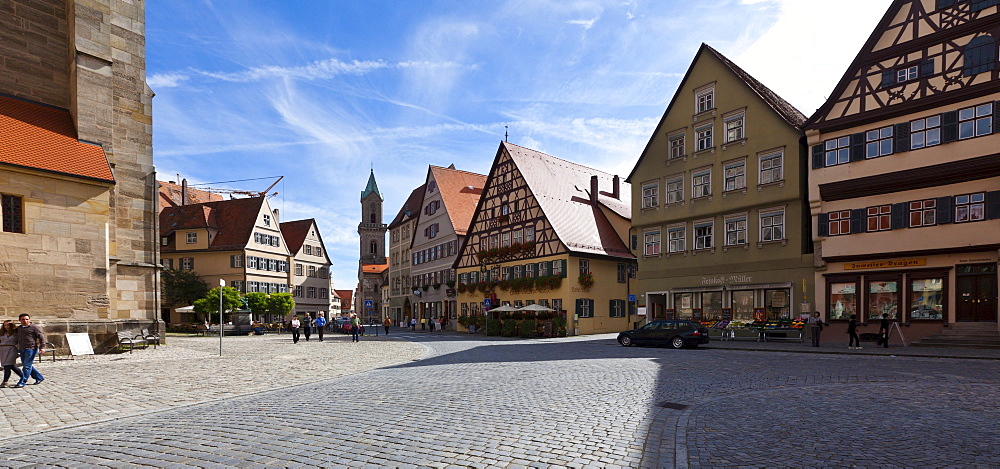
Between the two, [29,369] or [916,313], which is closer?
[29,369]

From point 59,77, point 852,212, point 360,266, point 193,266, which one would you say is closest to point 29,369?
point 59,77

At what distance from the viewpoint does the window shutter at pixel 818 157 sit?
92.8 ft

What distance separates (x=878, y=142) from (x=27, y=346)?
2980 cm

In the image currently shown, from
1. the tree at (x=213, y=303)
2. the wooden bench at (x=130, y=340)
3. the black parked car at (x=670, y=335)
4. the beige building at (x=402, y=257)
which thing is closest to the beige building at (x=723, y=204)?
the black parked car at (x=670, y=335)

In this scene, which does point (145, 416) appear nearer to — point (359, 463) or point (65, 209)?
point (359, 463)

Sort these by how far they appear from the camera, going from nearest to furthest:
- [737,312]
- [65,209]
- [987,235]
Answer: [65,209]
[987,235]
[737,312]

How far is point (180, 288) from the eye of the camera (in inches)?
2304

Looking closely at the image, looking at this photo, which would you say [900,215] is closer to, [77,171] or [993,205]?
[993,205]

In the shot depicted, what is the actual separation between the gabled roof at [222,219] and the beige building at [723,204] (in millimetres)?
42126

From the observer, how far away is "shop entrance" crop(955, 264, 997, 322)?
23.2 metres

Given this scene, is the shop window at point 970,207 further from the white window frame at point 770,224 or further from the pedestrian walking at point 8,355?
the pedestrian walking at point 8,355

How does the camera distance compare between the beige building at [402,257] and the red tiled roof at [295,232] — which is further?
the red tiled roof at [295,232]

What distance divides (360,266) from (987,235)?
289ft

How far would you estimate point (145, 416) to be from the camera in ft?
29.9
